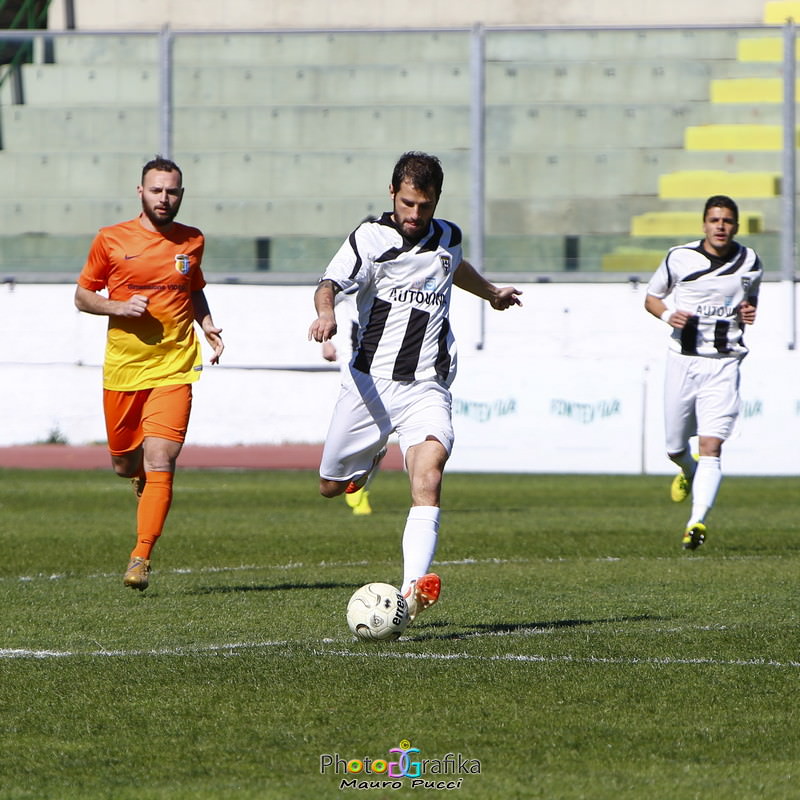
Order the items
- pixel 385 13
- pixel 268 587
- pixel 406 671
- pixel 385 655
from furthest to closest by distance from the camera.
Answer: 1. pixel 385 13
2. pixel 268 587
3. pixel 385 655
4. pixel 406 671

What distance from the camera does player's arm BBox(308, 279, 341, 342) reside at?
6.38 m

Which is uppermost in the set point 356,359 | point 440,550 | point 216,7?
point 216,7

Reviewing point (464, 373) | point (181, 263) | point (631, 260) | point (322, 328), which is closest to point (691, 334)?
point (181, 263)

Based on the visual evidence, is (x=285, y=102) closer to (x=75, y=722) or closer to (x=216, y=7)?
(x=216, y=7)

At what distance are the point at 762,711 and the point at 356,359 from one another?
276cm

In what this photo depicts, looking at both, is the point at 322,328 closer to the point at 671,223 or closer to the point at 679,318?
the point at 679,318

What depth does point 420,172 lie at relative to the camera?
22.1ft

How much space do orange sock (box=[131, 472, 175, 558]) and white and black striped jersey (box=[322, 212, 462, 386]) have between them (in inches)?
65.1

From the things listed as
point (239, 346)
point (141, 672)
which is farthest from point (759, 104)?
point (141, 672)

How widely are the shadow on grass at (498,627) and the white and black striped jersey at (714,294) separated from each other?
164 inches

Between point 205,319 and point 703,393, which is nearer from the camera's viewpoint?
point 205,319

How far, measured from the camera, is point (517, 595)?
26.5ft

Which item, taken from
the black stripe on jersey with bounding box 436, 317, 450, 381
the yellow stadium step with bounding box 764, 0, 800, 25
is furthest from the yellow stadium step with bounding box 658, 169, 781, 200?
the black stripe on jersey with bounding box 436, 317, 450, 381

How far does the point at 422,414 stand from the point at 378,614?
3.47 feet
